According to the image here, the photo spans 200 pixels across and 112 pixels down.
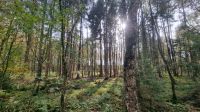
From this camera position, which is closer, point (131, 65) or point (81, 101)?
point (131, 65)

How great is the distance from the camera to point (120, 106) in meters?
13.8

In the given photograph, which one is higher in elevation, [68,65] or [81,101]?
[68,65]

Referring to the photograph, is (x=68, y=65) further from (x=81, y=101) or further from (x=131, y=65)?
(x=131, y=65)

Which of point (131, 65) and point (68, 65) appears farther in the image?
point (68, 65)

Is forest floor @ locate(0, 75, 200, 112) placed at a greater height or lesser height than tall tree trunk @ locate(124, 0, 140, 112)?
lesser

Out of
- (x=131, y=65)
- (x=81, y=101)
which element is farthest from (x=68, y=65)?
(x=131, y=65)

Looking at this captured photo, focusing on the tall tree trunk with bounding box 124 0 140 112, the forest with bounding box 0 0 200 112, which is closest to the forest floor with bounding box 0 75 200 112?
the forest with bounding box 0 0 200 112

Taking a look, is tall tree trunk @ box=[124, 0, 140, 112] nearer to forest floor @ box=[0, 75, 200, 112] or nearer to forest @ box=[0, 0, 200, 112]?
forest @ box=[0, 0, 200, 112]

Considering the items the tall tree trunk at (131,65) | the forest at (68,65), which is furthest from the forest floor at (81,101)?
the tall tree trunk at (131,65)

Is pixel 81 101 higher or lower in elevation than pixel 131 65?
lower

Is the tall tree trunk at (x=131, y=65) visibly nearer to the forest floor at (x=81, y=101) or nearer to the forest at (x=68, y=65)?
the forest at (x=68, y=65)

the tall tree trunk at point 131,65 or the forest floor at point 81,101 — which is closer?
the tall tree trunk at point 131,65

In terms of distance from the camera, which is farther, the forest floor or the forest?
the forest floor

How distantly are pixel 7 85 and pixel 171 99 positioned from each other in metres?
13.3
